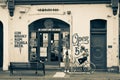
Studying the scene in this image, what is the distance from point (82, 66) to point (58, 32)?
9.49ft

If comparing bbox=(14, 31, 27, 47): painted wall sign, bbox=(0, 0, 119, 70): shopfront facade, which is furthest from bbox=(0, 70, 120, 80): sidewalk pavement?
bbox=(14, 31, 27, 47): painted wall sign

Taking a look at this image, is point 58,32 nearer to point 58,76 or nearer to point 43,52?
point 43,52

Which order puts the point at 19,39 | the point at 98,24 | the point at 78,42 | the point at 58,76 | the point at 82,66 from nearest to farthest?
the point at 58,76 → the point at 82,66 → the point at 78,42 → the point at 98,24 → the point at 19,39

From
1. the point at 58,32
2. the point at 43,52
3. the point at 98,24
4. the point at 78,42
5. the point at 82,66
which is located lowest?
the point at 82,66

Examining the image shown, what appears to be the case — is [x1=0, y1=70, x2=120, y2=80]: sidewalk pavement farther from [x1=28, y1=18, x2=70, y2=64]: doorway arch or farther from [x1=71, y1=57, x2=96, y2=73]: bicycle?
[x1=28, y1=18, x2=70, y2=64]: doorway arch

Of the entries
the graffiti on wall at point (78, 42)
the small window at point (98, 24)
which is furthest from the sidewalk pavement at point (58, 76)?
the small window at point (98, 24)

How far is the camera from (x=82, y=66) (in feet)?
67.5

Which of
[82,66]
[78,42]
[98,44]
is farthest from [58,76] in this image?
[98,44]

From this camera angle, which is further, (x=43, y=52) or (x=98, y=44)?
(x=43, y=52)

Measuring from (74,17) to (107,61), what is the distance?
3.57 m

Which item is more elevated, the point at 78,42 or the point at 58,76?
the point at 78,42

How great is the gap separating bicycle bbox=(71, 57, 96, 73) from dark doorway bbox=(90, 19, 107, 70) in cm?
52

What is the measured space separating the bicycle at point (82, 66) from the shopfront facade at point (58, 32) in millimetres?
485

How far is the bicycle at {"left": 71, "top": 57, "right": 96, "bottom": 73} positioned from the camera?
20547 mm
